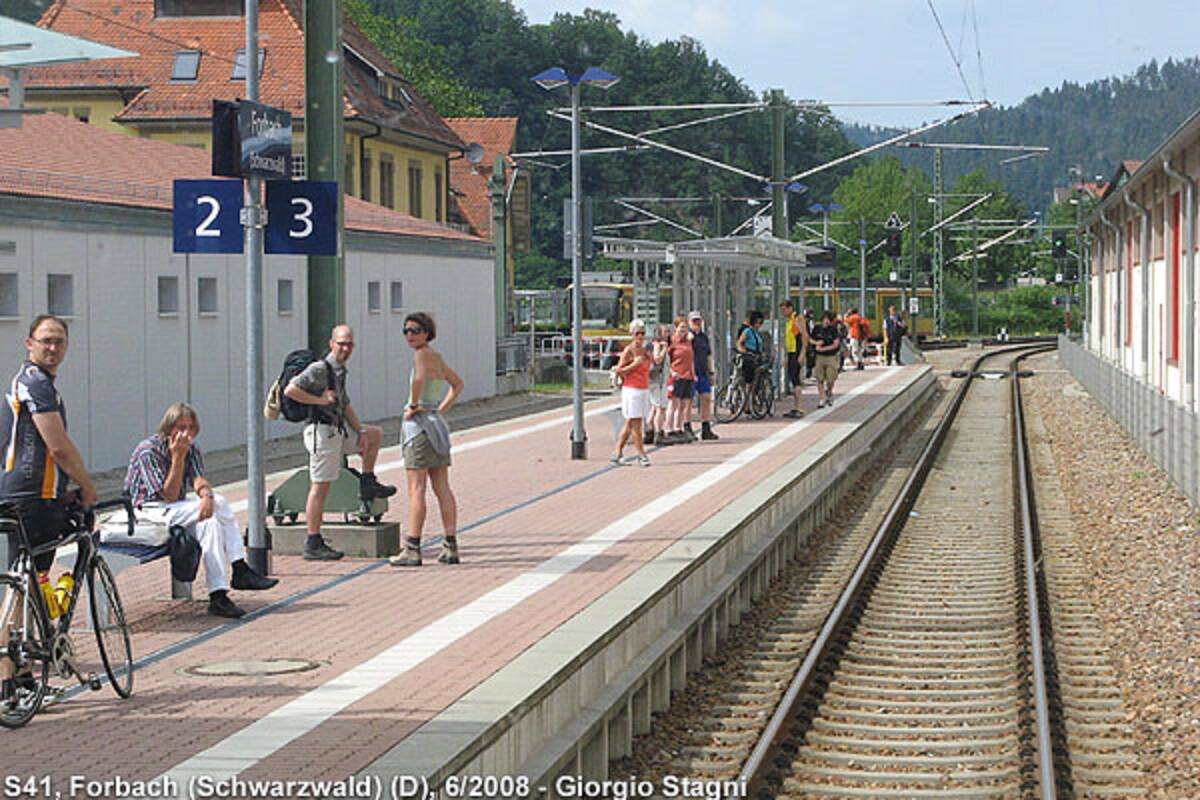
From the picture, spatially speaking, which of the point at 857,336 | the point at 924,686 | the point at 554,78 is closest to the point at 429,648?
the point at 924,686

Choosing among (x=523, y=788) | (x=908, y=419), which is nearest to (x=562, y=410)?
(x=908, y=419)

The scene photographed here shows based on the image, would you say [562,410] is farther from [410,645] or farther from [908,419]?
[410,645]

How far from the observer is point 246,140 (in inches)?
505

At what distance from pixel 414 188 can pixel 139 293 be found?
119 feet

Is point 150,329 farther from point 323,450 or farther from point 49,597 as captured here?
point 49,597

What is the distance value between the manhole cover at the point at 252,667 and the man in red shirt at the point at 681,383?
1676cm

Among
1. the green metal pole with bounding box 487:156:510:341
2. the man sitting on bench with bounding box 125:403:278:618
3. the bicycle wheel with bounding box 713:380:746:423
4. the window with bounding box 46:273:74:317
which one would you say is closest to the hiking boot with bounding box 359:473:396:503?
the man sitting on bench with bounding box 125:403:278:618

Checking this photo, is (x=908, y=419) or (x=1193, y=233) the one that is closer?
(x=1193, y=233)

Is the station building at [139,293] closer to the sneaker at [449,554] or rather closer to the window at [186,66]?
the sneaker at [449,554]

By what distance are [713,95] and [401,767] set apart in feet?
311

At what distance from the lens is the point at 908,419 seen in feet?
132

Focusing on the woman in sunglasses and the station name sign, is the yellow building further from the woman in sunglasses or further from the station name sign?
the station name sign

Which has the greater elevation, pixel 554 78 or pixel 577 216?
pixel 554 78

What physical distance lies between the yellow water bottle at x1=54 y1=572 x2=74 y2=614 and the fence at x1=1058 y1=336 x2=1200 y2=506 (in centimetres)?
1513
